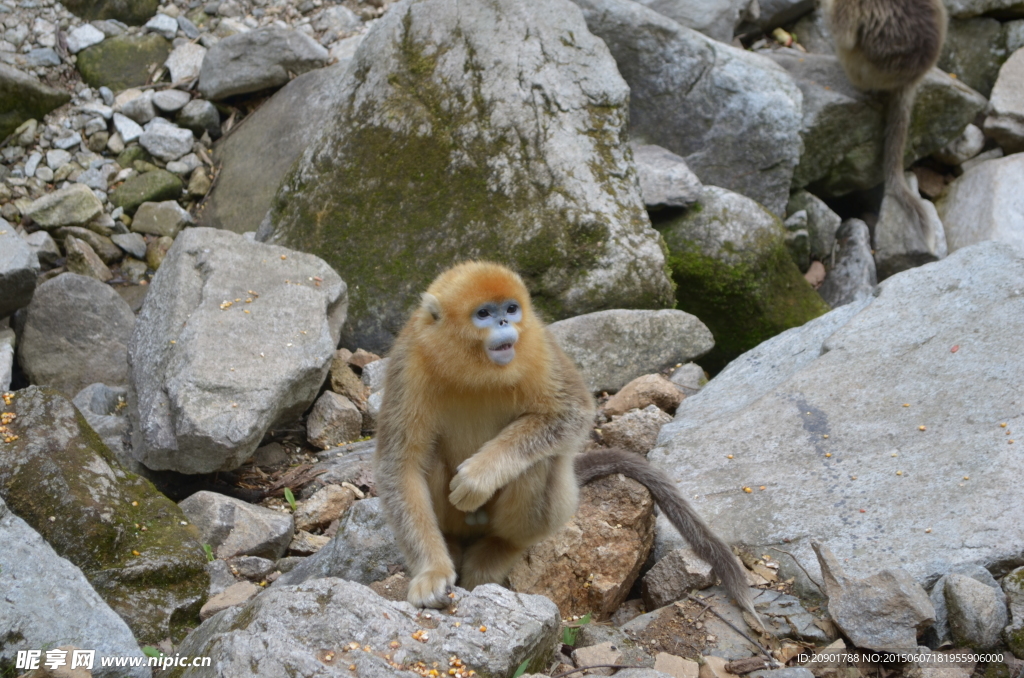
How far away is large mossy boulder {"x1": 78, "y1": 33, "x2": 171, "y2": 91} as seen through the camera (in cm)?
1068

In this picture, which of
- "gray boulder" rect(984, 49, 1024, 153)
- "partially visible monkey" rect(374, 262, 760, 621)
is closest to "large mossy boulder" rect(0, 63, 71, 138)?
"partially visible monkey" rect(374, 262, 760, 621)

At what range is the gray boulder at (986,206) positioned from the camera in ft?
31.9

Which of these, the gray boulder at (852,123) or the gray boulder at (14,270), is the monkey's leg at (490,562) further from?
the gray boulder at (852,123)

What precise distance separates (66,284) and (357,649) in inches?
225

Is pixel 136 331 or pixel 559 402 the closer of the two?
pixel 559 402

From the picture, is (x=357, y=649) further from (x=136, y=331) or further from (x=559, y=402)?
(x=136, y=331)

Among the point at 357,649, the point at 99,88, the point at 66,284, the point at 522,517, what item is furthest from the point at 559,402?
the point at 99,88

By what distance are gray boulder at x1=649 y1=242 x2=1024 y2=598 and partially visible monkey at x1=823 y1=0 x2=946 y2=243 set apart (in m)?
4.16

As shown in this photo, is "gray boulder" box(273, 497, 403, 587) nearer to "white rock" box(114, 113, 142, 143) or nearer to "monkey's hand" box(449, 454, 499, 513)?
"monkey's hand" box(449, 454, 499, 513)

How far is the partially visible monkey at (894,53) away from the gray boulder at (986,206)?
2.25ft

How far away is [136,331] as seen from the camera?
21.1 ft

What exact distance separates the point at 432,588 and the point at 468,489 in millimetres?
439

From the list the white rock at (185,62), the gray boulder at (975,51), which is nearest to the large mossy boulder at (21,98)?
the white rock at (185,62)

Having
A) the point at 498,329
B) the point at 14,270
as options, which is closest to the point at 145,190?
the point at 14,270
